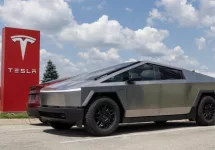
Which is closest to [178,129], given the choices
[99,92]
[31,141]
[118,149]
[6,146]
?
[99,92]

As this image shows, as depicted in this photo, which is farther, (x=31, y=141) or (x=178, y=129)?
(x=178, y=129)

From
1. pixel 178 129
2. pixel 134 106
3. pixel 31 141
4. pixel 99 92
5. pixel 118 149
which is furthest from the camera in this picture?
pixel 178 129

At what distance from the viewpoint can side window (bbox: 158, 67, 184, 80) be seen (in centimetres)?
897

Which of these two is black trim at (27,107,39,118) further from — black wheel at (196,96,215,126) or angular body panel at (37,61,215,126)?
black wheel at (196,96,215,126)

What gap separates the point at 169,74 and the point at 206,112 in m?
1.53

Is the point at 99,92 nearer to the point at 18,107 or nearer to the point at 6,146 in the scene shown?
the point at 6,146

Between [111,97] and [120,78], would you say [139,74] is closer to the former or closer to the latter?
[120,78]

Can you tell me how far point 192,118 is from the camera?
933cm

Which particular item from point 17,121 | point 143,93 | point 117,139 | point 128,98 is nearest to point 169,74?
point 143,93

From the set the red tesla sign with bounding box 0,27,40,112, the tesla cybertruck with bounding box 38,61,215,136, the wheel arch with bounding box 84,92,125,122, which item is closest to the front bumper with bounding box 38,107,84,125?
the tesla cybertruck with bounding box 38,61,215,136

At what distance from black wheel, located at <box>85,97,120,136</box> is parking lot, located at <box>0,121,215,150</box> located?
0.61 feet

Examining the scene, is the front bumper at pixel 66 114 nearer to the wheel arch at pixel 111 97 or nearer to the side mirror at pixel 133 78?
the wheel arch at pixel 111 97

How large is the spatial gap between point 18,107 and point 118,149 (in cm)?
874

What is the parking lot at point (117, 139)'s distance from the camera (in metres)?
6.63
